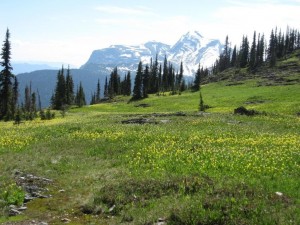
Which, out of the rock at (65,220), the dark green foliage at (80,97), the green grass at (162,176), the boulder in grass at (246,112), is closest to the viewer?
the green grass at (162,176)

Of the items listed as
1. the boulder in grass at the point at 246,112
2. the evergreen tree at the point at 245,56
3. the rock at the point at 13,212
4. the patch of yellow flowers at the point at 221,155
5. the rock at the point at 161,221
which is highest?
the evergreen tree at the point at 245,56

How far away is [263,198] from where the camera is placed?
1437cm

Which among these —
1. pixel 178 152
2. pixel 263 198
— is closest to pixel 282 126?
pixel 178 152

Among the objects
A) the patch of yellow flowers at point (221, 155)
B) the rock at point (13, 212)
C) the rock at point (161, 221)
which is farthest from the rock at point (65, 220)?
the patch of yellow flowers at point (221, 155)

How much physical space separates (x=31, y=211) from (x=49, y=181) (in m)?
4.14

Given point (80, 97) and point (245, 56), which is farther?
point (245, 56)

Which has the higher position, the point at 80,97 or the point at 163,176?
the point at 163,176

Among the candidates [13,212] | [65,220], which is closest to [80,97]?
[13,212]

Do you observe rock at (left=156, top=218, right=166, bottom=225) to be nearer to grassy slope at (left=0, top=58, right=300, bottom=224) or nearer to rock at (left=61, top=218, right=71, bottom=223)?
grassy slope at (left=0, top=58, right=300, bottom=224)

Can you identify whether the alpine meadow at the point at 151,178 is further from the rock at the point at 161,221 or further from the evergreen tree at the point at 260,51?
the evergreen tree at the point at 260,51

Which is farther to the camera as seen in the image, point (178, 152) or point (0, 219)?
point (178, 152)

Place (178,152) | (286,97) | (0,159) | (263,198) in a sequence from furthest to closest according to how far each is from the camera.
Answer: (286,97), (0,159), (178,152), (263,198)

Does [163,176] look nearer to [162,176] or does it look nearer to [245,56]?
[162,176]

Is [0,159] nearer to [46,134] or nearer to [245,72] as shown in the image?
[46,134]
